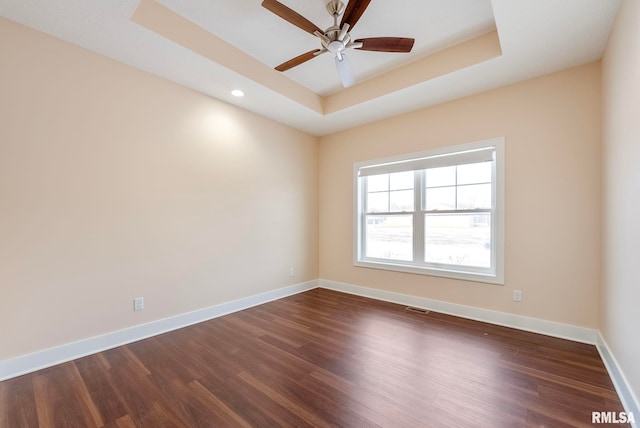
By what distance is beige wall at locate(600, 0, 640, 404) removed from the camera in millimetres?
1614

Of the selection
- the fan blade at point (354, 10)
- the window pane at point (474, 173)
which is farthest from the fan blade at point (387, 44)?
the window pane at point (474, 173)

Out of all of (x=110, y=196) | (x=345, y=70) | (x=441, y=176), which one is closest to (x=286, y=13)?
(x=345, y=70)

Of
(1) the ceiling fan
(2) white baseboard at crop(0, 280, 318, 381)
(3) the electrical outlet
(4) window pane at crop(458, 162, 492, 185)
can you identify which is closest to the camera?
(1) the ceiling fan

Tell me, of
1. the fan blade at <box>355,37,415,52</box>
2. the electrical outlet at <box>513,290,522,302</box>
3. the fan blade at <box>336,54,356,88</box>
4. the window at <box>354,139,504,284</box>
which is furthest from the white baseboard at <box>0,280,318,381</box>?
the fan blade at <box>355,37,415,52</box>

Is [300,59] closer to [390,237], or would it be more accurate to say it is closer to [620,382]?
[390,237]

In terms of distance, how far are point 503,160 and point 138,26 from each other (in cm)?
371

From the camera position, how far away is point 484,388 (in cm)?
186

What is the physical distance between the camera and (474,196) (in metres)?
3.26

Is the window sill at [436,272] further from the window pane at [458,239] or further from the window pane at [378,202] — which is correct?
the window pane at [378,202]

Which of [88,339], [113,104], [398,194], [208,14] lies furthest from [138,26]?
[398,194]

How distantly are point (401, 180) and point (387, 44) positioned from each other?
2.05 meters

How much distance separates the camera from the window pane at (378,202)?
410 centimetres

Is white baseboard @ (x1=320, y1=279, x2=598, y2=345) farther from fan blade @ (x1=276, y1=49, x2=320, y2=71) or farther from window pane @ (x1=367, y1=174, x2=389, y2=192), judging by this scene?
fan blade @ (x1=276, y1=49, x2=320, y2=71)

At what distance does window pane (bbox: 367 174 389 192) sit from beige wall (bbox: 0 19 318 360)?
1.72 m
